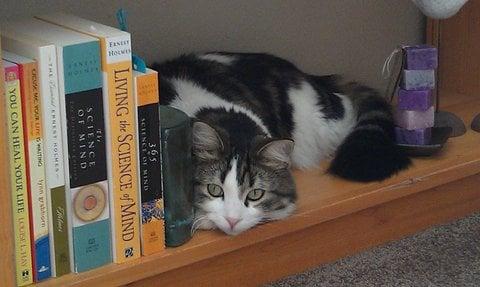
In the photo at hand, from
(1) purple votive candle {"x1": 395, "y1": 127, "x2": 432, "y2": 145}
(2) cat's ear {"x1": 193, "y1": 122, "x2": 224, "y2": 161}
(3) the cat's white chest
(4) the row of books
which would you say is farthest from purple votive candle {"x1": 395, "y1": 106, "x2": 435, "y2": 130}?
(4) the row of books

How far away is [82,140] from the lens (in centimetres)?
122

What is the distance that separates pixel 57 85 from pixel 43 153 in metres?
0.10

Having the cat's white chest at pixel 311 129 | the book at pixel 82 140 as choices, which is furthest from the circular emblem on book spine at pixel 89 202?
the cat's white chest at pixel 311 129

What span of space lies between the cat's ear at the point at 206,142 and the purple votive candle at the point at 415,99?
48 centimetres

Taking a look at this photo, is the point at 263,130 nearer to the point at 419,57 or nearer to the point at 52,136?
the point at 419,57

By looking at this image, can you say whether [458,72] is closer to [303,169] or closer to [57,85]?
[303,169]

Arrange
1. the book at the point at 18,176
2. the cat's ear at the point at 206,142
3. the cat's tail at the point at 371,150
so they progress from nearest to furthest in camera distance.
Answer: the book at the point at 18,176, the cat's ear at the point at 206,142, the cat's tail at the point at 371,150

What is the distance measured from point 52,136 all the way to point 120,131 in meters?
0.10

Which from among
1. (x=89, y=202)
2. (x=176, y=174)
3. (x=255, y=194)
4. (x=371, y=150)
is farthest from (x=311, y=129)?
(x=89, y=202)

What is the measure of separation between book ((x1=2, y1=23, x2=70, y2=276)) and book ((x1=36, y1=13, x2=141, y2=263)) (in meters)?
0.07

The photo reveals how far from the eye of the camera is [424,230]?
1.72 m

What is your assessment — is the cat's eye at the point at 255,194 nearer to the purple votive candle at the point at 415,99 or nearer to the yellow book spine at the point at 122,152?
the yellow book spine at the point at 122,152

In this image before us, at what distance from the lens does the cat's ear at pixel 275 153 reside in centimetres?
136

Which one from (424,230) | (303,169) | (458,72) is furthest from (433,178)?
(458,72)
